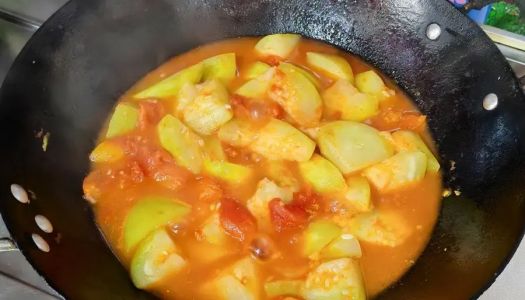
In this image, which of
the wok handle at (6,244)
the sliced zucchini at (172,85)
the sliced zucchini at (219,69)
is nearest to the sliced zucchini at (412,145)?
the sliced zucchini at (219,69)

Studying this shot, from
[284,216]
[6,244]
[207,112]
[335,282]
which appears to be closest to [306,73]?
[207,112]

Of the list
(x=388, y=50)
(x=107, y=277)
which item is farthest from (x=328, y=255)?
(x=388, y=50)

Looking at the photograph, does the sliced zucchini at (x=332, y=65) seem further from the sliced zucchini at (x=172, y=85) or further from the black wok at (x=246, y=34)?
the sliced zucchini at (x=172, y=85)

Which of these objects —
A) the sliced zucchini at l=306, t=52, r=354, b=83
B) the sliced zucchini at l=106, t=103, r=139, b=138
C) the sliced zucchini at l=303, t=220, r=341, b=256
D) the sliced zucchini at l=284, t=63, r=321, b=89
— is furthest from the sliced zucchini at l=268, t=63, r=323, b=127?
the sliced zucchini at l=106, t=103, r=139, b=138

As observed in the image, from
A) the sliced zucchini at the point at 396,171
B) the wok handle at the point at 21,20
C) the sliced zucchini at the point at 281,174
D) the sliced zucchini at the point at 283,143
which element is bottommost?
the sliced zucchini at the point at 396,171

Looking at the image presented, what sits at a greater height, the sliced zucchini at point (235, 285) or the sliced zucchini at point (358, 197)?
the sliced zucchini at point (358, 197)

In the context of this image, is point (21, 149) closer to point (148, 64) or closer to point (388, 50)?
point (148, 64)
